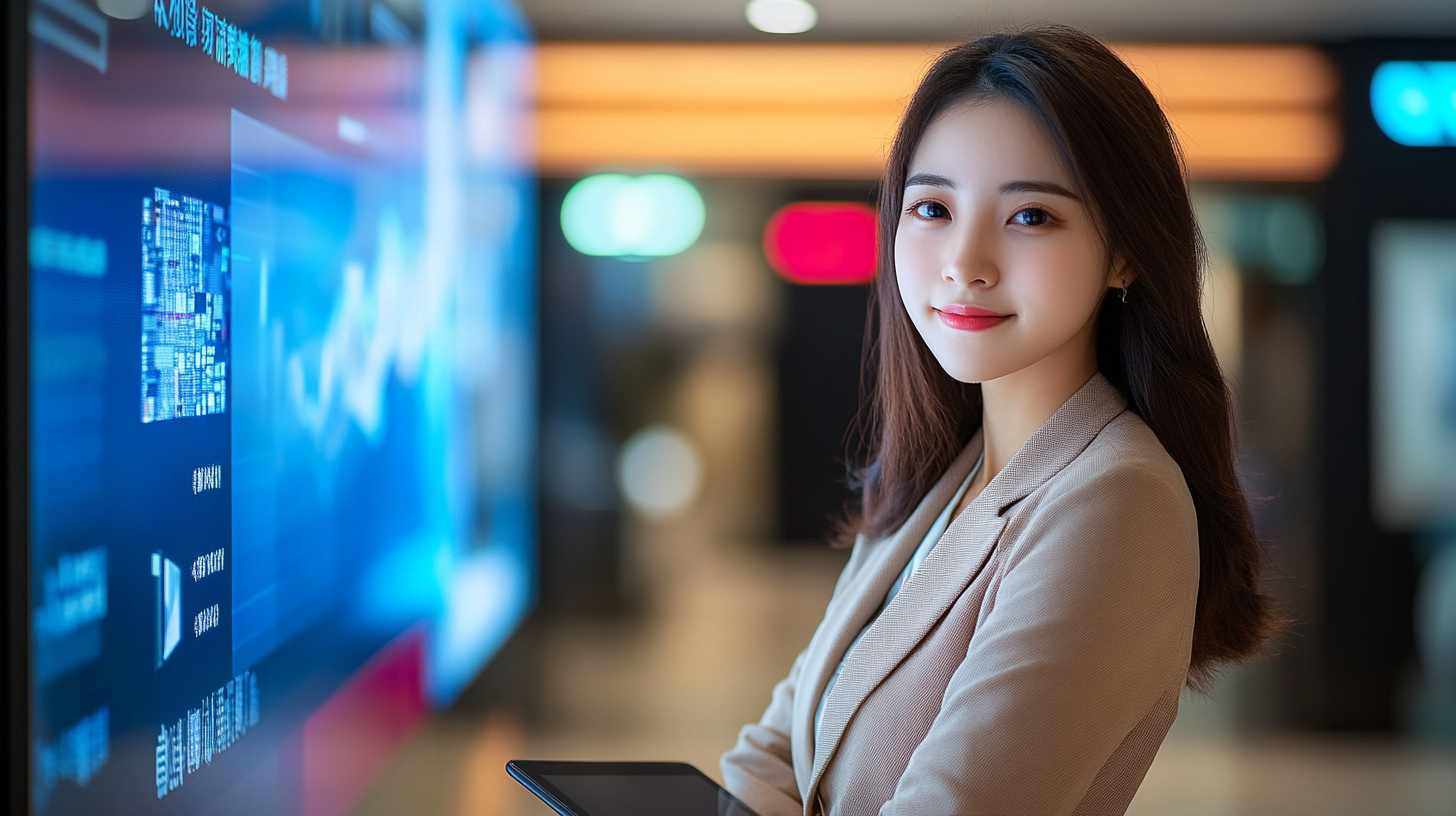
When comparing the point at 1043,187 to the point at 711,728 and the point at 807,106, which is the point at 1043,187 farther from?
the point at 807,106

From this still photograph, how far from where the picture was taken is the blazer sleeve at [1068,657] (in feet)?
3.17

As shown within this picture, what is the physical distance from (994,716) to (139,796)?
1233mm

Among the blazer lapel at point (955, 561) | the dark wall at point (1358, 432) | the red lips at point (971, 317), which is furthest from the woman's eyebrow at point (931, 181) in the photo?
the dark wall at point (1358, 432)

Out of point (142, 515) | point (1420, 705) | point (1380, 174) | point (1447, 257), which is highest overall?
point (1380, 174)

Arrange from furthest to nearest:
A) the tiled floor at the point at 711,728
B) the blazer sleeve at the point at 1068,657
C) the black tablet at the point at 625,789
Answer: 1. the tiled floor at the point at 711,728
2. the black tablet at the point at 625,789
3. the blazer sleeve at the point at 1068,657

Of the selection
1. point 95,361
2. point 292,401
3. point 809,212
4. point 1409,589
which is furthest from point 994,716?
point 1409,589

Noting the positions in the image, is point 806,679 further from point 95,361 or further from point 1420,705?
point 1420,705

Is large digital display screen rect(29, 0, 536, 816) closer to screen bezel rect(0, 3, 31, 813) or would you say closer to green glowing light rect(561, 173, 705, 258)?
screen bezel rect(0, 3, 31, 813)

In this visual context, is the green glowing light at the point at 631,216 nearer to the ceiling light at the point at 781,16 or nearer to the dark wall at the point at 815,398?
the dark wall at the point at 815,398

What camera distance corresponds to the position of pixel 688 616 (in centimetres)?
485

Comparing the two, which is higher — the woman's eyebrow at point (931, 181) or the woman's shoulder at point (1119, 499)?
the woman's eyebrow at point (931, 181)

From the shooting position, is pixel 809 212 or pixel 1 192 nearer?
pixel 1 192

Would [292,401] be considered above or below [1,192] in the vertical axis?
below

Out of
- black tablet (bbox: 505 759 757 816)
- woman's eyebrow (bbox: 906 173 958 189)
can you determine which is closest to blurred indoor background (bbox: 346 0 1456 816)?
black tablet (bbox: 505 759 757 816)
